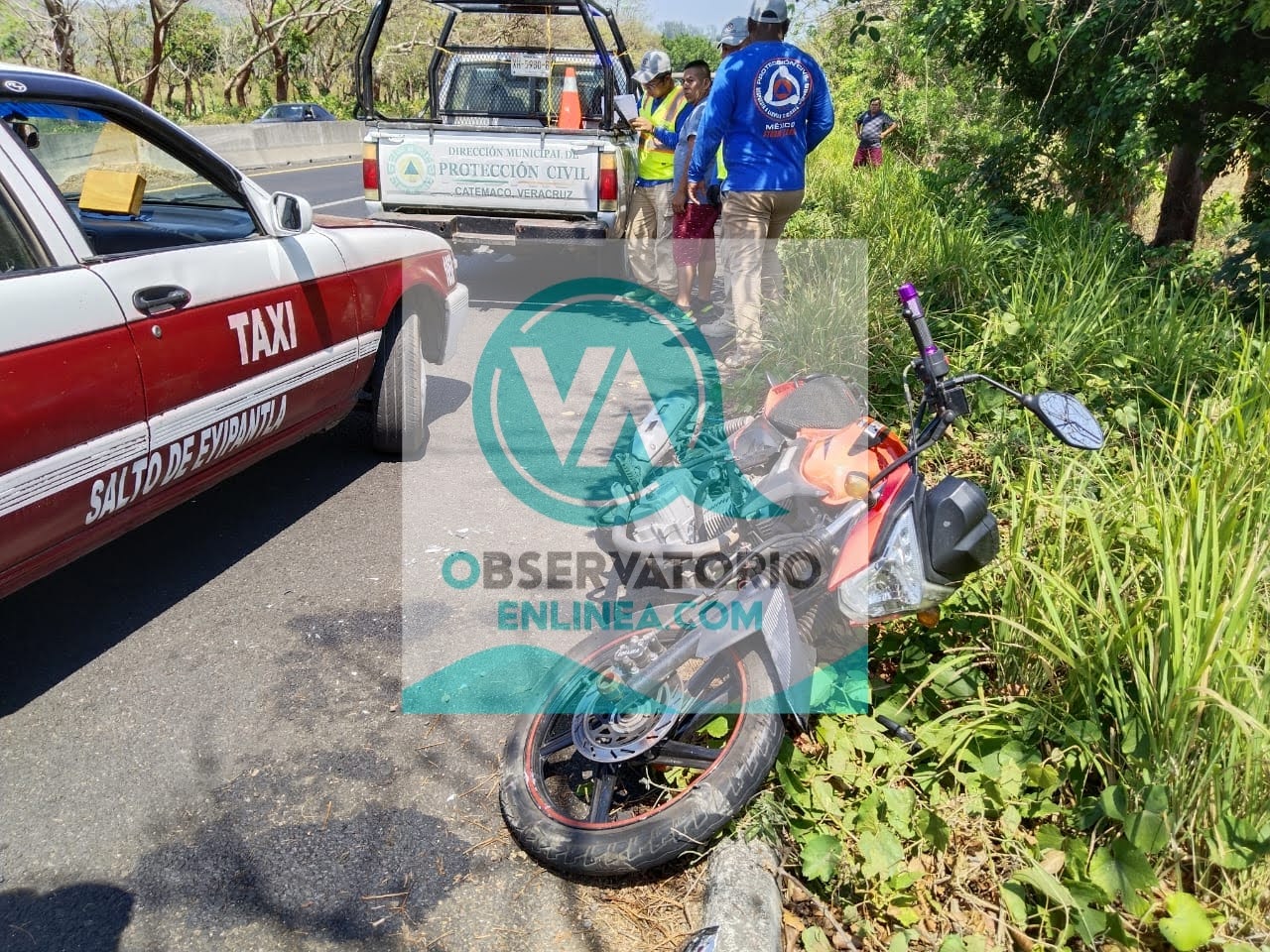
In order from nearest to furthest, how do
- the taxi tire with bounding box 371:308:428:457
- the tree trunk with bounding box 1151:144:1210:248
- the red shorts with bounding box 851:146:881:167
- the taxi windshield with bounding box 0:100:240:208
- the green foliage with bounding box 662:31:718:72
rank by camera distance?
the taxi windshield with bounding box 0:100:240:208 < the taxi tire with bounding box 371:308:428:457 < the tree trunk with bounding box 1151:144:1210:248 < the red shorts with bounding box 851:146:881:167 < the green foliage with bounding box 662:31:718:72

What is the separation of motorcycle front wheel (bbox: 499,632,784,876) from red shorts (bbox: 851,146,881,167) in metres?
12.9

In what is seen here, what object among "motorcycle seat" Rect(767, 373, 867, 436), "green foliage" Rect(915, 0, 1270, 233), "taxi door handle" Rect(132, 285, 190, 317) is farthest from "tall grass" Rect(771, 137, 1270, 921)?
"taxi door handle" Rect(132, 285, 190, 317)

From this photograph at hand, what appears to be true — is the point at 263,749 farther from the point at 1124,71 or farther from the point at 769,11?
the point at 1124,71

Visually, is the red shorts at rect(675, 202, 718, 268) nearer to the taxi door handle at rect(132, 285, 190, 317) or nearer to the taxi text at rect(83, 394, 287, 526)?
the taxi text at rect(83, 394, 287, 526)

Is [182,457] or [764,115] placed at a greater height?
[764,115]

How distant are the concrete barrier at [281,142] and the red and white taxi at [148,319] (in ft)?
55.4

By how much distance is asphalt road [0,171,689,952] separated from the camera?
7.86ft

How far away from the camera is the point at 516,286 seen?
9.05 meters

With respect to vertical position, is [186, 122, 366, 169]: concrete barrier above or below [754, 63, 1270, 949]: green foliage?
above

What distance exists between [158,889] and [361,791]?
57cm

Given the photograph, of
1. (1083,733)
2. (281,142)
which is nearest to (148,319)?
(1083,733)

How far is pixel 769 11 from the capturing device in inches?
224

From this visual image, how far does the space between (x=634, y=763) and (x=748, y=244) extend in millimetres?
4314

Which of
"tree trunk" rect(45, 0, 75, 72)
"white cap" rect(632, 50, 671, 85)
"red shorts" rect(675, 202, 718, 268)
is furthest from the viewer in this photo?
"tree trunk" rect(45, 0, 75, 72)
